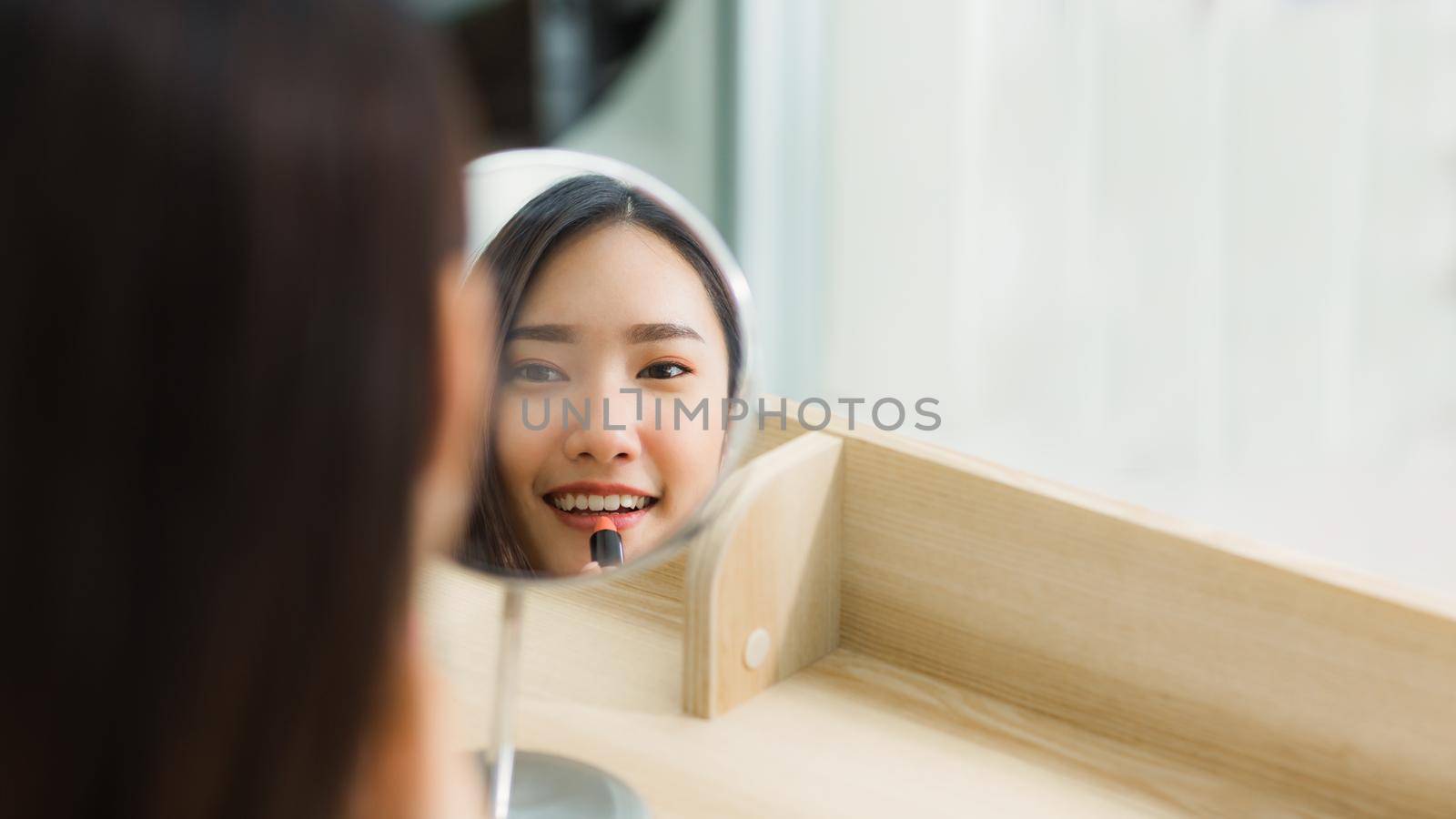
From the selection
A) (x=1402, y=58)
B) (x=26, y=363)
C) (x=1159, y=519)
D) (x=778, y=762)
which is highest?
(x=1402, y=58)

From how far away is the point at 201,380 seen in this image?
12.2 inches

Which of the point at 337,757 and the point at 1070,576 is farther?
the point at 1070,576

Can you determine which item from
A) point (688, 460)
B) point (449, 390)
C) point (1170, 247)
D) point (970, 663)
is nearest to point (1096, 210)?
point (1170, 247)

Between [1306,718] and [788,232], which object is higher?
[788,232]

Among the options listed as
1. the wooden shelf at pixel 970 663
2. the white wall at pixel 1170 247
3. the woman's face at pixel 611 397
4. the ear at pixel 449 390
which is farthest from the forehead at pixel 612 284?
the white wall at pixel 1170 247

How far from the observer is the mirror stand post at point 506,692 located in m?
0.62

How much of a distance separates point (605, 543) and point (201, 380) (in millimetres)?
323

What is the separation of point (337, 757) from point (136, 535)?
73 mm

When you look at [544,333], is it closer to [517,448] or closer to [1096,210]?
[517,448]

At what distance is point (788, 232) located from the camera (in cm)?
184

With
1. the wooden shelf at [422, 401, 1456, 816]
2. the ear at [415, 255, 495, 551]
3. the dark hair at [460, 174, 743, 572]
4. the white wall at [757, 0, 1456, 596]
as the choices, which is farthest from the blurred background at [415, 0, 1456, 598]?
the ear at [415, 255, 495, 551]

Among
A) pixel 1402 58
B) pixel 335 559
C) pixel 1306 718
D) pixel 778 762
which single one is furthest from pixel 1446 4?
pixel 335 559

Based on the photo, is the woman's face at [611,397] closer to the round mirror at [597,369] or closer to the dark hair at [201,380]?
the round mirror at [597,369]

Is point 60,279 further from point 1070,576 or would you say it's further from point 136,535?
point 1070,576
